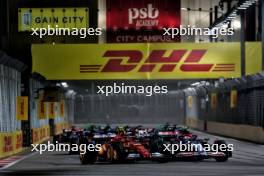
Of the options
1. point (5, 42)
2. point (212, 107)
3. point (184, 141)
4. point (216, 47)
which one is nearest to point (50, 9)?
point (5, 42)

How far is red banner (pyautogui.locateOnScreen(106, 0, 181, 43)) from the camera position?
33.2 m

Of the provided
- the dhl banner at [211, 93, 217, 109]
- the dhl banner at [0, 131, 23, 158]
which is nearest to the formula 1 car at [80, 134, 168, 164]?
the dhl banner at [0, 131, 23, 158]

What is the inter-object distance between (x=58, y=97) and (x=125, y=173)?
1938 centimetres

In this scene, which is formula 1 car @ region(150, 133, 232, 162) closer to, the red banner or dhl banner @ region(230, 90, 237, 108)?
the red banner

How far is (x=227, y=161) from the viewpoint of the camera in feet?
90.0

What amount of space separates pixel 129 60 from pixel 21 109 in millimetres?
7334

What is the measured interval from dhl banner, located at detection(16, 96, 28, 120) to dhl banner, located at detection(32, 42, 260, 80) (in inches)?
210

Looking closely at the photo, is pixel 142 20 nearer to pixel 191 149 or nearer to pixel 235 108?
pixel 191 149

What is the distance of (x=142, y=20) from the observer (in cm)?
3409

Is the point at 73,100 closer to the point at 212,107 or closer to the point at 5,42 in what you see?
the point at 212,107

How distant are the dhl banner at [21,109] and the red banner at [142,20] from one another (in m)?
5.54

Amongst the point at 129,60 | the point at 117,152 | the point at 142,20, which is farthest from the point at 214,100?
the point at 117,152

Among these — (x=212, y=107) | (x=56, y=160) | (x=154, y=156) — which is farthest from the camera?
(x=212, y=107)

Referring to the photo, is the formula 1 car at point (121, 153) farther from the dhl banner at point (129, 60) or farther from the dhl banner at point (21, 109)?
the dhl banner at point (129, 60)
